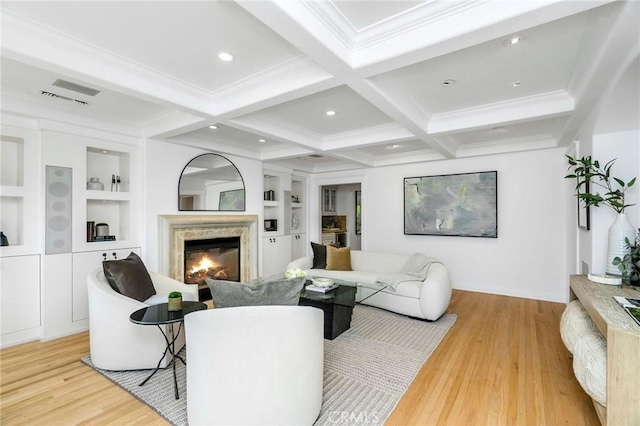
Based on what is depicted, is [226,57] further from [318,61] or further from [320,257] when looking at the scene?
[320,257]

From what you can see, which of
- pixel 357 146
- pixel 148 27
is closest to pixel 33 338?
pixel 148 27

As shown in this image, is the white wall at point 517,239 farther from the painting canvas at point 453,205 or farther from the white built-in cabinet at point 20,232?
the white built-in cabinet at point 20,232

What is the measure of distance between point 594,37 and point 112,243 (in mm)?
4979

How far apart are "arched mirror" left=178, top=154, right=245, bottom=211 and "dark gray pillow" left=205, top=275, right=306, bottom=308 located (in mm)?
2969

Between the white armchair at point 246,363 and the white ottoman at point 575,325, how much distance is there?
198 centimetres

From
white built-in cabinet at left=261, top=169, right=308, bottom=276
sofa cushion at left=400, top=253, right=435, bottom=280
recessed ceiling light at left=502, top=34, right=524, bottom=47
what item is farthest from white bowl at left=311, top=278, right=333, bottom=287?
recessed ceiling light at left=502, top=34, right=524, bottom=47

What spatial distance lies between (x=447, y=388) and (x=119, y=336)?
2651 millimetres

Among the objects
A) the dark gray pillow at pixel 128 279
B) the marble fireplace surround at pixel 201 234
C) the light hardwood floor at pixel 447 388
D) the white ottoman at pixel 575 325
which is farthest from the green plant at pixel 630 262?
the marble fireplace surround at pixel 201 234

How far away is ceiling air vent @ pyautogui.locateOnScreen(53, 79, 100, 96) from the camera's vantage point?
2711 millimetres

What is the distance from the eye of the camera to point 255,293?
1892 mm

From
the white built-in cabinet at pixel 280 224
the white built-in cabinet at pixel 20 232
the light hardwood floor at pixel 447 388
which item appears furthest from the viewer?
the white built-in cabinet at pixel 280 224

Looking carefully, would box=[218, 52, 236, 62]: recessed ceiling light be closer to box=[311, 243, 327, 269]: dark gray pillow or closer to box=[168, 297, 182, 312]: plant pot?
box=[168, 297, 182, 312]: plant pot

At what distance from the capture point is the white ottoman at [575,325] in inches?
85.0

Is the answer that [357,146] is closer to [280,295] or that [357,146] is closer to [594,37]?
[594,37]
